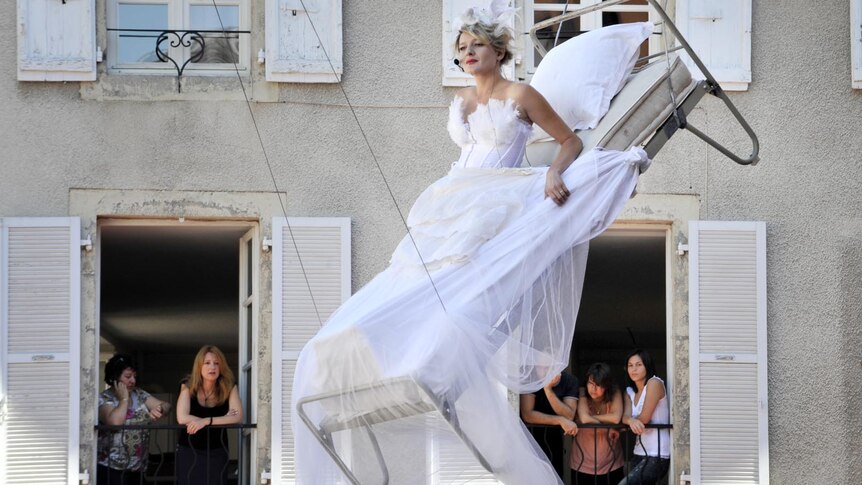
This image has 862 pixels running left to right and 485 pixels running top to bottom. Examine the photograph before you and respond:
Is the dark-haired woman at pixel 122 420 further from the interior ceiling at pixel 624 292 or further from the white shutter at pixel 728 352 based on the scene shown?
the white shutter at pixel 728 352

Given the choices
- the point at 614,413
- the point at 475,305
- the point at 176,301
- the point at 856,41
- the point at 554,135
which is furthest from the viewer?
the point at 176,301

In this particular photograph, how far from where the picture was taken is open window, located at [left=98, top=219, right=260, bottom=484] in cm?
1130

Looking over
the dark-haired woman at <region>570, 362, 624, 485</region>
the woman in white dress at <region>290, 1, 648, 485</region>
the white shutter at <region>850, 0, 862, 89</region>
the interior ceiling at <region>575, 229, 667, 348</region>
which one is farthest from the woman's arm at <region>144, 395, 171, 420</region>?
the white shutter at <region>850, 0, 862, 89</region>

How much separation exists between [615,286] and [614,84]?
6.26 m

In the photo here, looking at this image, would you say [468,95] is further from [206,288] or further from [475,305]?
[206,288]

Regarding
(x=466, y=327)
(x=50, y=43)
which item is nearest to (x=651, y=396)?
(x=466, y=327)

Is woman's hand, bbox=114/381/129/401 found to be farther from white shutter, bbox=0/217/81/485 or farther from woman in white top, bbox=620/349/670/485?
woman in white top, bbox=620/349/670/485

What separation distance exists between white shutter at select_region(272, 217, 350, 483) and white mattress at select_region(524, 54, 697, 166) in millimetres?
2640

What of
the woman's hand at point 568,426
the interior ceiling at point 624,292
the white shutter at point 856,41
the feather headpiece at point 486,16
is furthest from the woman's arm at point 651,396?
the feather headpiece at point 486,16

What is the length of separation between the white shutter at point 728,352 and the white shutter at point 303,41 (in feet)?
6.84

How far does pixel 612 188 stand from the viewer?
821 cm

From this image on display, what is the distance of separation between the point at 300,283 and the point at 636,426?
187 centimetres

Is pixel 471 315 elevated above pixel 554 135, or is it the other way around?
pixel 554 135

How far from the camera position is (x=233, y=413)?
1099cm
